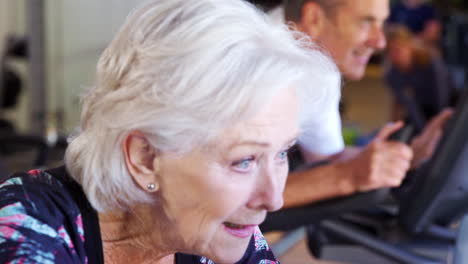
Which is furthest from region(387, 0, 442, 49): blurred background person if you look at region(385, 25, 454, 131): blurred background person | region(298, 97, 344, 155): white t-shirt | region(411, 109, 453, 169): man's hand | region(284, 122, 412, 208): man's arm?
region(284, 122, 412, 208): man's arm

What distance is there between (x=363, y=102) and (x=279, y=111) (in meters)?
7.66

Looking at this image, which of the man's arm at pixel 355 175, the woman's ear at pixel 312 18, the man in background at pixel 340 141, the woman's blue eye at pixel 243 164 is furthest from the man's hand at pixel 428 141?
the woman's blue eye at pixel 243 164

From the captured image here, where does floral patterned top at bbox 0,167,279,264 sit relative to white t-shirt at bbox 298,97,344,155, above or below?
above

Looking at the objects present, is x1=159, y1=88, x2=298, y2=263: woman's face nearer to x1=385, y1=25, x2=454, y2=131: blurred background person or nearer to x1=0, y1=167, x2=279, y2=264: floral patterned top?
x1=0, y1=167, x2=279, y2=264: floral patterned top

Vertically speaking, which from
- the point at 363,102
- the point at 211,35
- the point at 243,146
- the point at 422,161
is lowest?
the point at 363,102

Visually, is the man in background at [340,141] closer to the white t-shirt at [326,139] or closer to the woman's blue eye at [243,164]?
the white t-shirt at [326,139]

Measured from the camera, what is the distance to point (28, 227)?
3.12ft

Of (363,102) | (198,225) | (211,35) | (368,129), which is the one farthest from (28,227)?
(363,102)

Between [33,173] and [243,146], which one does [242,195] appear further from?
[33,173]

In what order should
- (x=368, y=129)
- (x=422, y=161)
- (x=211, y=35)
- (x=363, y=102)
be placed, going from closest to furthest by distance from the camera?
1. (x=211, y=35)
2. (x=422, y=161)
3. (x=368, y=129)
4. (x=363, y=102)

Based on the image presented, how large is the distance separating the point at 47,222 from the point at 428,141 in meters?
1.57

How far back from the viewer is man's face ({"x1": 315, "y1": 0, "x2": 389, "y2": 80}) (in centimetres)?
212

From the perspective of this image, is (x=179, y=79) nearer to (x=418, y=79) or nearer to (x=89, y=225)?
(x=89, y=225)

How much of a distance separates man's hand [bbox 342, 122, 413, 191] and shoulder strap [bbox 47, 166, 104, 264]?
1.09 meters
